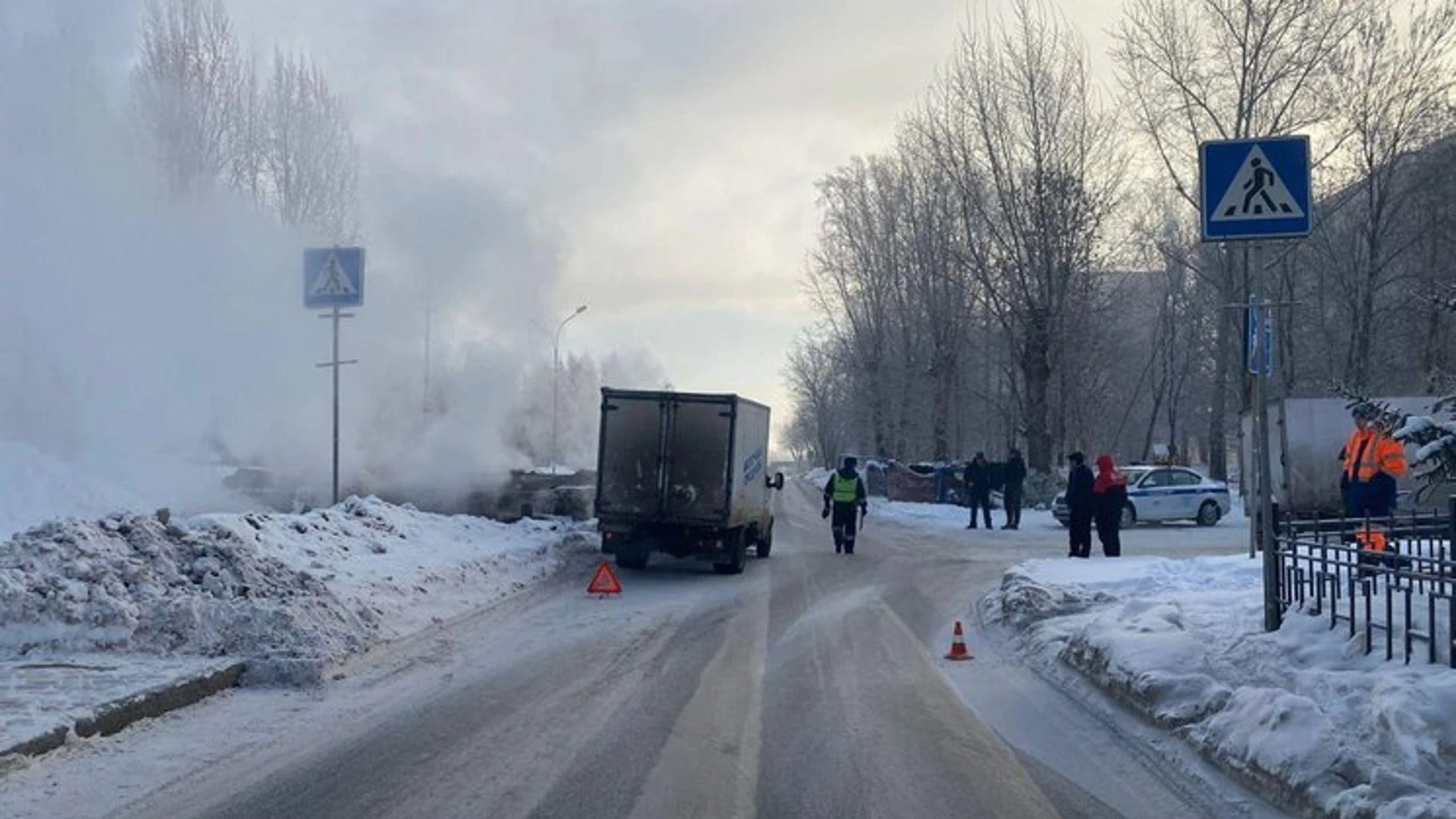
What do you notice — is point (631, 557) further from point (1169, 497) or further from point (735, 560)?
point (1169, 497)

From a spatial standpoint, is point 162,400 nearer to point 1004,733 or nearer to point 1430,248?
point 1004,733

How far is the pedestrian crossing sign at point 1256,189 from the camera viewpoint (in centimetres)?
956

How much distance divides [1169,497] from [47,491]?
83.3ft

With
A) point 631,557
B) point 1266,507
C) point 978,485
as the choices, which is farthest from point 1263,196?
point 978,485

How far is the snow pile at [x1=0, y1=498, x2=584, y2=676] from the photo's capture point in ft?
36.7

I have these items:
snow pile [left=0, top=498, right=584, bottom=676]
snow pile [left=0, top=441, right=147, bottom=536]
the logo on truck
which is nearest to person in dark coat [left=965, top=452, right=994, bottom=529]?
the logo on truck

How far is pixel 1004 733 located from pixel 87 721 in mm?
5799

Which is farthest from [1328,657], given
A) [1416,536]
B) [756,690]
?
[756,690]

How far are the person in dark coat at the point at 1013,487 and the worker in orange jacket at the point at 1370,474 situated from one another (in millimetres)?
16691

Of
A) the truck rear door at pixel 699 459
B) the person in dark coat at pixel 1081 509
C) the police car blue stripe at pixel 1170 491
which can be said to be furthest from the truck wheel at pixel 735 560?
the police car blue stripe at pixel 1170 491

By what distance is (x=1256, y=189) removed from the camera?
31.7 ft

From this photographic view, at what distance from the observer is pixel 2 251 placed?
2738 cm

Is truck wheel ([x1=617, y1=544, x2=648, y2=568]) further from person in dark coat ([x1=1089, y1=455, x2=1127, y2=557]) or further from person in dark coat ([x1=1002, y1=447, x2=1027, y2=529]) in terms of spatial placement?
person in dark coat ([x1=1002, y1=447, x2=1027, y2=529])

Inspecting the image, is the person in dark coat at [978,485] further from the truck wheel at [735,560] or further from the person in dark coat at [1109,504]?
the truck wheel at [735,560]
